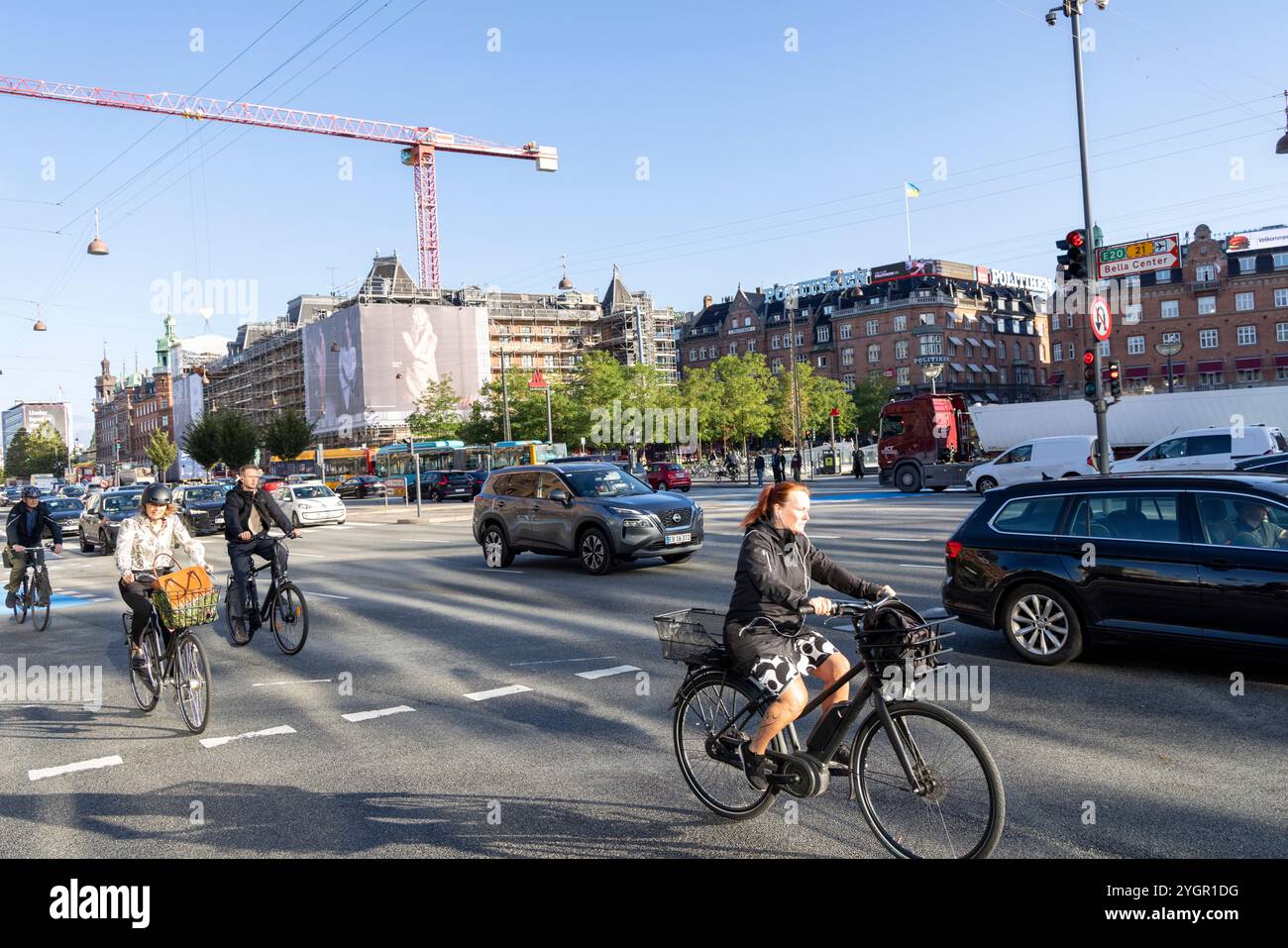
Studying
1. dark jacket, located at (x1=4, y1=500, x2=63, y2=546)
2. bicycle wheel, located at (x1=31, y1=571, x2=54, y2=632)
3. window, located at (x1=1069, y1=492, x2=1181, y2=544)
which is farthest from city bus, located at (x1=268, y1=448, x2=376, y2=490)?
window, located at (x1=1069, y1=492, x2=1181, y2=544)

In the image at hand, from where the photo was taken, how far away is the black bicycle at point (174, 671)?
22.4ft

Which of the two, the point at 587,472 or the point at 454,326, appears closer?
the point at 587,472

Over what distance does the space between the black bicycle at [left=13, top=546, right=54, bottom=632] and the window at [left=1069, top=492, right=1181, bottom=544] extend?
38.4ft

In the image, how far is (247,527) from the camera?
10125mm

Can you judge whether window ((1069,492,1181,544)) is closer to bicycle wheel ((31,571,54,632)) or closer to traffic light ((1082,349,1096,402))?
traffic light ((1082,349,1096,402))

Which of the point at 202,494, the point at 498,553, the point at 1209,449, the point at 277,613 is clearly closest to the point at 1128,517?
the point at 277,613

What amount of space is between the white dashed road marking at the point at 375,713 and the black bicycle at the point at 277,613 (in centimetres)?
265

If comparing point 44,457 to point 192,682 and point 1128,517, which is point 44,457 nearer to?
point 192,682

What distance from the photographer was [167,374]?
15988 centimetres

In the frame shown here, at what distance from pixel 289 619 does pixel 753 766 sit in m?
6.58

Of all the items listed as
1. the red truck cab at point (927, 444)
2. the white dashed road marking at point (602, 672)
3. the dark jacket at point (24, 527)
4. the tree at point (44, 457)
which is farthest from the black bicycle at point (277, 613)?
the tree at point (44, 457)

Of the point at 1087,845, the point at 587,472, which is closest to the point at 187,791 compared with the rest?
the point at 1087,845
